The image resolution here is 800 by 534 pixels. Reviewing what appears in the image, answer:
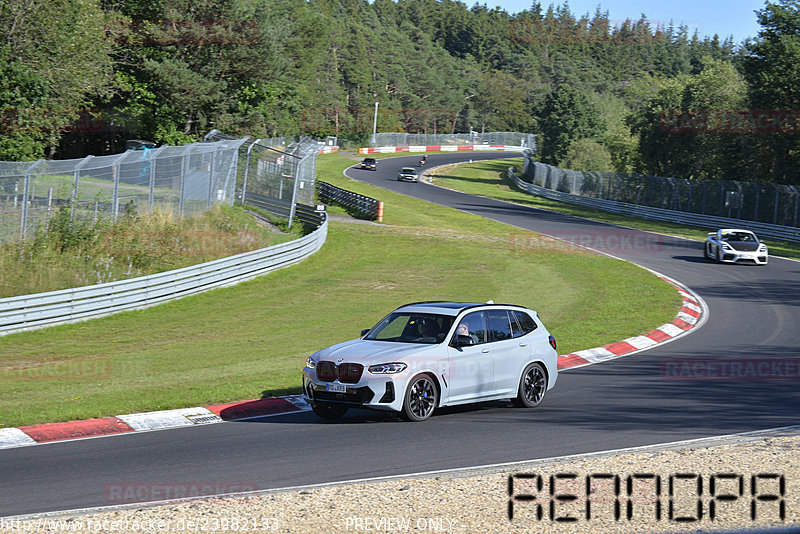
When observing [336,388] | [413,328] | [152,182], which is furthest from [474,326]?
[152,182]

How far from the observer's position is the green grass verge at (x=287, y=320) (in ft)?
43.0

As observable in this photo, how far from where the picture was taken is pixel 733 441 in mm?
9492

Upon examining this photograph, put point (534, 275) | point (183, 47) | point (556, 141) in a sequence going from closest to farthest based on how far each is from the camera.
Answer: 1. point (534, 275)
2. point (183, 47)
3. point (556, 141)

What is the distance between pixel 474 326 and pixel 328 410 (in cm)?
229

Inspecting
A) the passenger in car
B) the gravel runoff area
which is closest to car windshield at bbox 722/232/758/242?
the passenger in car

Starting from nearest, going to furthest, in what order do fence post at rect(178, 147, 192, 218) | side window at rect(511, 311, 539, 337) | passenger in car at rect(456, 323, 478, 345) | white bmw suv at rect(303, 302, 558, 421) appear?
white bmw suv at rect(303, 302, 558, 421) < passenger in car at rect(456, 323, 478, 345) < side window at rect(511, 311, 539, 337) < fence post at rect(178, 147, 192, 218)

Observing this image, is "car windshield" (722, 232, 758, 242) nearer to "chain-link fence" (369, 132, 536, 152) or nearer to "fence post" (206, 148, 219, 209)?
→ "fence post" (206, 148, 219, 209)

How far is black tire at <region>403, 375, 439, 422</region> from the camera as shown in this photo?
10750 mm

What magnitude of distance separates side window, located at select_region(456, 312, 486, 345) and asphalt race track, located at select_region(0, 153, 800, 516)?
1045 mm

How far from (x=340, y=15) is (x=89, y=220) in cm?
17339

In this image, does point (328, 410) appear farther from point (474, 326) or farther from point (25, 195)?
point (25, 195)

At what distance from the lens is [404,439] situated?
9.91m

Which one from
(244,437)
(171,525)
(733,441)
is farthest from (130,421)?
(733,441)

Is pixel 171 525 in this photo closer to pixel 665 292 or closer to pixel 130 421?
pixel 130 421
